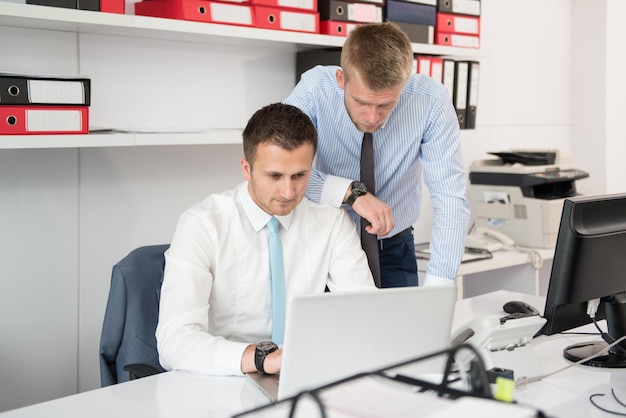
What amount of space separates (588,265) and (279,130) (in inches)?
30.9

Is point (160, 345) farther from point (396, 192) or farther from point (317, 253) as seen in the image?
point (396, 192)

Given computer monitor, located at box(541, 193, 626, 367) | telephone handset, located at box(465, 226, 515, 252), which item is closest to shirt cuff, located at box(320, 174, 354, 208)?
computer monitor, located at box(541, 193, 626, 367)

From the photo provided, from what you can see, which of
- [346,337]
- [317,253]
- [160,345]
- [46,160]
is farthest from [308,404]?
[46,160]

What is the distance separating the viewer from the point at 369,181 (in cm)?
225

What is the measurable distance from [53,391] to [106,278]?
0.44 meters

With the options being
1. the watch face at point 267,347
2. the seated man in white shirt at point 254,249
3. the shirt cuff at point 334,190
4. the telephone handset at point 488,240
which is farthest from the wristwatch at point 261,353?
the telephone handset at point 488,240

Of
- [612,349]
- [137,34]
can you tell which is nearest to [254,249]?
[612,349]

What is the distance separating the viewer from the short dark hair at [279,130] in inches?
71.3

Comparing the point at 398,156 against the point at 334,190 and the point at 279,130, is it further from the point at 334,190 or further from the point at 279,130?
the point at 279,130

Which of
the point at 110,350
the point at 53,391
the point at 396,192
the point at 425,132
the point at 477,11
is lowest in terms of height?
the point at 53,391

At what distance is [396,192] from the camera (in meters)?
2.38

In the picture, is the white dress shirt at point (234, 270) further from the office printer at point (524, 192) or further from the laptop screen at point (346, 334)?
the office printer at point (524, 192)

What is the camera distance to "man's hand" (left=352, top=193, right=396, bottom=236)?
2021 millimetres

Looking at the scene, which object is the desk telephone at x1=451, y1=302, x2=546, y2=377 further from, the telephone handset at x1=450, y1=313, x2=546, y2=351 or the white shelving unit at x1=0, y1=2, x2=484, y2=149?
the white shelving unit at x1=0, y1=2, x2=484, y2=149
